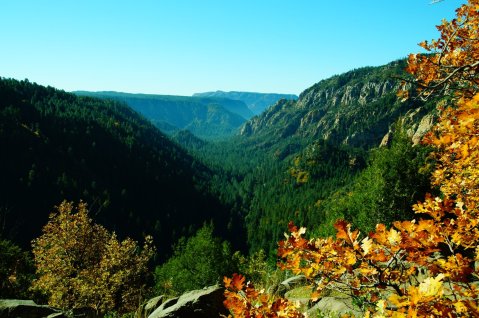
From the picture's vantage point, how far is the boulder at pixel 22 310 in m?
11.3

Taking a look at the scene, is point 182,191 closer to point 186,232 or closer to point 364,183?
point 186,232

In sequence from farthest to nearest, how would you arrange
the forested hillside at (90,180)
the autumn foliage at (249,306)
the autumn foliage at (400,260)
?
1. the forested hillside at (90,180)
2. the autumn foliage at (249,306)
3. the autumn foliage at (400,260)

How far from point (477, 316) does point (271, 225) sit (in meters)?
128

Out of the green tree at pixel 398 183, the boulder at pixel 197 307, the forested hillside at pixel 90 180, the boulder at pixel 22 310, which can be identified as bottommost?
the forested hillside at pixel 90 180

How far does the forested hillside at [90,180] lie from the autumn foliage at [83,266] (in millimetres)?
93568

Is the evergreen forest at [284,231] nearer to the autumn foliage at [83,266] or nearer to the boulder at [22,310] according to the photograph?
the autumn foliage at [83,266]

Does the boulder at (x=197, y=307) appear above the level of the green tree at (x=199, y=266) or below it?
above

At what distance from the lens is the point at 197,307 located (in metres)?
11.7

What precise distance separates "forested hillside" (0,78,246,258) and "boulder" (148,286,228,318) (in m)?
112

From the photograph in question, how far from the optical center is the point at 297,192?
615 feet

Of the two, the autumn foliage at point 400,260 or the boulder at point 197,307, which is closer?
the autumn foliage at point 400,260

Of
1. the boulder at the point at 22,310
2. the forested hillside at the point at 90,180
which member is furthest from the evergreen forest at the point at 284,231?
the boulder at the point at 22,310

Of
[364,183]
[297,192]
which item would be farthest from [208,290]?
[297,192]

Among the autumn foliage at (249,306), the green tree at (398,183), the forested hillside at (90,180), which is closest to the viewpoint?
the autumn foliage at (249,306)
